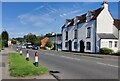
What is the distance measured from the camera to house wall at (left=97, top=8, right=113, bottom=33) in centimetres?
4503

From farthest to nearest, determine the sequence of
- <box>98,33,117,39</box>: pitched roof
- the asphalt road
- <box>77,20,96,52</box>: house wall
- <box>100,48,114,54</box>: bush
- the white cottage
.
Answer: <box>77,20,96,52</box>: house wall → the white cottage → <box>98,33,117,39</box>: pitched roof → <box>100,48,114,54</box>: bush → the asphalt road

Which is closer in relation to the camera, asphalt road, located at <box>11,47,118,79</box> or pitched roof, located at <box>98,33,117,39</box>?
asphalt road, located at <box>11,47,118,79</box>

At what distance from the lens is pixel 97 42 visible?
44438 mm

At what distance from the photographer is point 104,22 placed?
149 feet

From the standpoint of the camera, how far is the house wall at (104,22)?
4503 centimetres

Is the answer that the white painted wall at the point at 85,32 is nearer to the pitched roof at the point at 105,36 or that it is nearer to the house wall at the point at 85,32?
the house wall at the point at 85,32

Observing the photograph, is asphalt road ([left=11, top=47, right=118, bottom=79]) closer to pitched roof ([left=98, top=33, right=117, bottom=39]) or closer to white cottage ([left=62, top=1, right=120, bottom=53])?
pitched roof ([left=98, top=33, right=117, bottom=39])

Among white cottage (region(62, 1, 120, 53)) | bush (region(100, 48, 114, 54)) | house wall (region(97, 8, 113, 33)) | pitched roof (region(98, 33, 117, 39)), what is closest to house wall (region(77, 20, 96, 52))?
white cottage (region(62, 1, 120, 53))

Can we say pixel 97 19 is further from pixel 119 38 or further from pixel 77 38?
pixel 77 38

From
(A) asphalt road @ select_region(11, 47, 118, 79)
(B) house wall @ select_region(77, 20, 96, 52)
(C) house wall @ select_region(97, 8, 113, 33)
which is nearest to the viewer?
(A) asphalt road @ select_region(11, 47, 118, 79)

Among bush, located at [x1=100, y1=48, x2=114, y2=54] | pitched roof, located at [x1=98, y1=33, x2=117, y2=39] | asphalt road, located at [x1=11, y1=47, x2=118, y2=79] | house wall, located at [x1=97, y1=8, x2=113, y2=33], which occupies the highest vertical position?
house wall, located at [x1=97, y1=8, x2=113, y2=33]

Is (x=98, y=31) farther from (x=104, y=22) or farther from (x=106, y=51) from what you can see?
(x=106, y=51)

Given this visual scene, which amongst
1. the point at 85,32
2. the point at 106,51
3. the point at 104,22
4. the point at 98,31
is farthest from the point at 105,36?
the point at 85,32

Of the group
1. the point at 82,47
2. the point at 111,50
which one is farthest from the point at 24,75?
the point at 82,47
